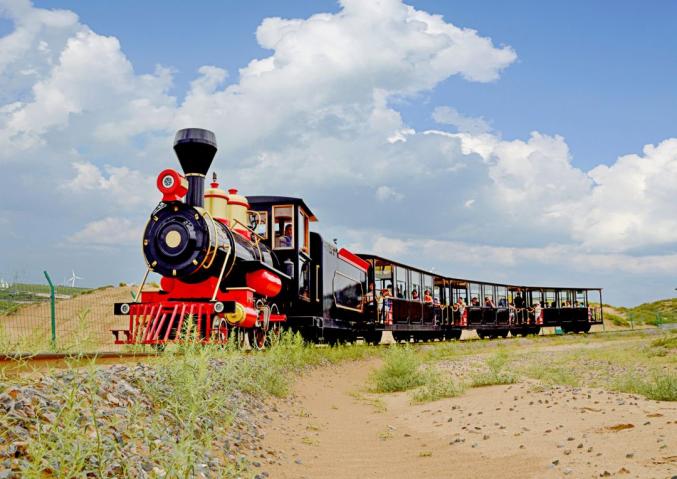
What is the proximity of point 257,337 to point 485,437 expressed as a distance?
285 inches

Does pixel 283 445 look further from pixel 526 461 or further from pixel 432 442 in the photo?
pixel 526 461

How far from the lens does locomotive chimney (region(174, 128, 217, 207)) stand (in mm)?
12328

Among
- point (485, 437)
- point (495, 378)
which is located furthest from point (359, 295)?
point (485, 437)

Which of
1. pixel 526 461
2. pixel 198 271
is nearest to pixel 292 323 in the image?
pixel 198 271

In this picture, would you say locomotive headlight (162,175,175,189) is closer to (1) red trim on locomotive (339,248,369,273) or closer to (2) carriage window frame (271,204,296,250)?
(2) carriage window frame (271,204,296,250)

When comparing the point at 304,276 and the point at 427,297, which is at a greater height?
the point at 304,276

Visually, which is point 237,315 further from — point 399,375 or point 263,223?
point 263,223

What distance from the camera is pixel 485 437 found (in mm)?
6633

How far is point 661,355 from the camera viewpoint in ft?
57.8

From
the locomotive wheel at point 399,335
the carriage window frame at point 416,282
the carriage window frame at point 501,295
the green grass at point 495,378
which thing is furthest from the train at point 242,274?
the carriage window frame at point 501,295

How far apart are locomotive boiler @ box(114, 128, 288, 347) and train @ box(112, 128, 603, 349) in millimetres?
20

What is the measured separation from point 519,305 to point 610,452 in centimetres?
3230

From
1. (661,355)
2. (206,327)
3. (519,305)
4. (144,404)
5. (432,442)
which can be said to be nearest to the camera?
(144,404)

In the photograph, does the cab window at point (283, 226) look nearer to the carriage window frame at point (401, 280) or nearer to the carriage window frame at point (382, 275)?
the carriage window frame at point (382, 275)
